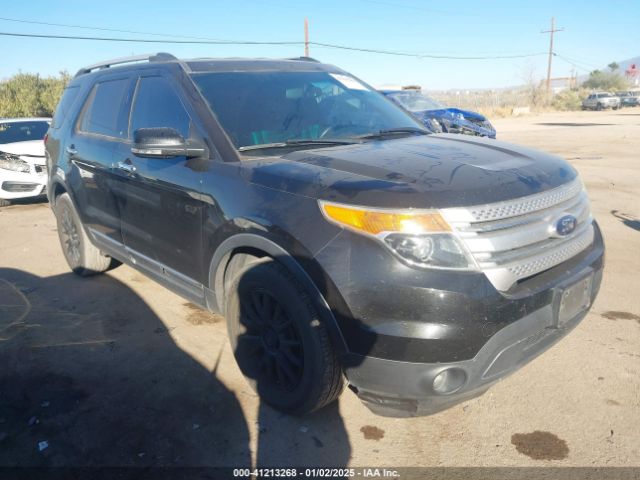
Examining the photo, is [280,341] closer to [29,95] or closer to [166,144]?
[166,144]

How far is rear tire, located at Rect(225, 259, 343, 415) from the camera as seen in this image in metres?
2.52

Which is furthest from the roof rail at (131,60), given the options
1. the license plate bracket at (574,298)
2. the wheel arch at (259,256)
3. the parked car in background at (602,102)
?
the parked car in background at (602,102)

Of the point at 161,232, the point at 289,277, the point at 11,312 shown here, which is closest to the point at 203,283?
the point at 161,232

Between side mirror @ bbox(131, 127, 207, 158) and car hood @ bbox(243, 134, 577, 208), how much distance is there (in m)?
0.39

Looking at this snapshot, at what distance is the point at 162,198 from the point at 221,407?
4.49 feet

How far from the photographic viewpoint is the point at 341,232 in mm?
2322

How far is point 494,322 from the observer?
2.23 meters

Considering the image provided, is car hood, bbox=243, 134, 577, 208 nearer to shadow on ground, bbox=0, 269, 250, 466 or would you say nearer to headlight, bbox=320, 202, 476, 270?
headlight, bbox=320, 202, 476, 270

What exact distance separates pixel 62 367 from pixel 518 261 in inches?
117

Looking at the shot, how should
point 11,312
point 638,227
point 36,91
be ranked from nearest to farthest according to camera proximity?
point 11,312 → point 638,227 → point 36,91

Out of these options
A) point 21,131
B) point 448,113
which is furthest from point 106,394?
point 448,113

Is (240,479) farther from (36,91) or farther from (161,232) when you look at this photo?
(36,91)

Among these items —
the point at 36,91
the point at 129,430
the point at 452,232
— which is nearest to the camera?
the point at 452,232

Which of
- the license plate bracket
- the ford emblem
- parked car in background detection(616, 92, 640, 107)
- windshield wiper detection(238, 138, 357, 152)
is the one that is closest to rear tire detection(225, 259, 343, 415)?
windshield wiper detection(238, 138, 357, 152)
